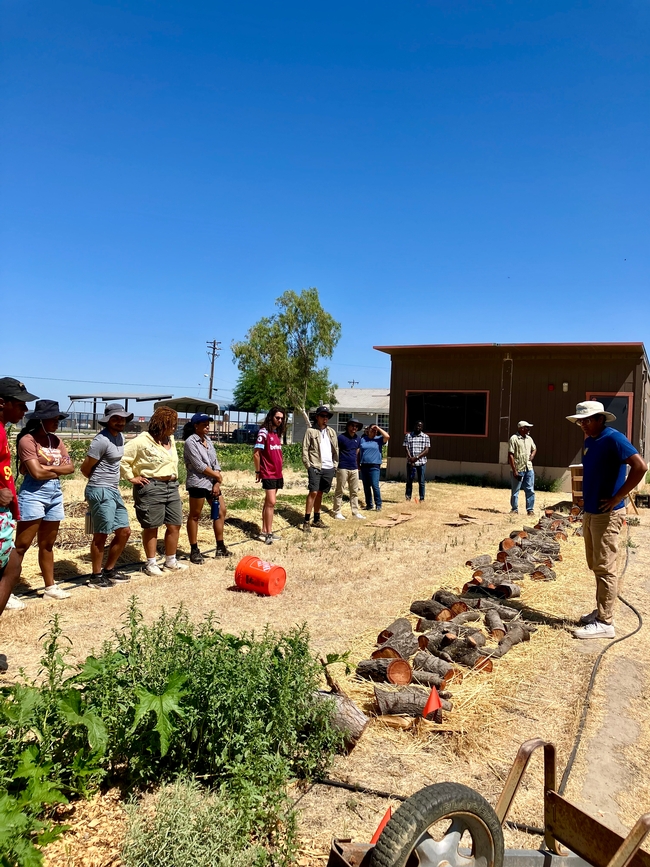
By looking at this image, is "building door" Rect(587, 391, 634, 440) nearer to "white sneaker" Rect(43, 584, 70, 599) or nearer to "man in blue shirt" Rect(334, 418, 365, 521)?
"man in blue shirt" Rect(334, 418, 365, 521)

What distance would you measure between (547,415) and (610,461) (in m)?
11.8

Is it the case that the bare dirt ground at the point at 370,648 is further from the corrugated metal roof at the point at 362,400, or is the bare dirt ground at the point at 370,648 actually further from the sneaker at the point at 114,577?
the corrugated metal roof at the point at 362,400

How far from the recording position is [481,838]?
201cm

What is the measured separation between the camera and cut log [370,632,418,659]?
14.1 ft

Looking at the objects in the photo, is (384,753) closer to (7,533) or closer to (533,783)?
(533,783)

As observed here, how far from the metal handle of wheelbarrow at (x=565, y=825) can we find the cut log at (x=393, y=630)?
7.96ft

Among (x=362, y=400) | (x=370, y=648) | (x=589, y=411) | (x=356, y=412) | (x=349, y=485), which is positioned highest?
(x=362, y=400)

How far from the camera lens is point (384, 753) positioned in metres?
3.22

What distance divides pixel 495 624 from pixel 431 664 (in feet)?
4.05

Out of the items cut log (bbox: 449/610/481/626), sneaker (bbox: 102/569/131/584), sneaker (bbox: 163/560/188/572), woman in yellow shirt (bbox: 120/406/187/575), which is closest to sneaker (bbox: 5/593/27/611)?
sneaker (bbox: 102/569/131/584)

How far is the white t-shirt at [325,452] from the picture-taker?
9695 mm

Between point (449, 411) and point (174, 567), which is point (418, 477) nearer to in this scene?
point (449, 411)

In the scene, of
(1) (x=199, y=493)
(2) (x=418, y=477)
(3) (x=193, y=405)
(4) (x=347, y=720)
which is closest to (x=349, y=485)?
(2) (x=418, y=477)

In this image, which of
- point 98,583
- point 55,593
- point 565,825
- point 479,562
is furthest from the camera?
point 479,562
